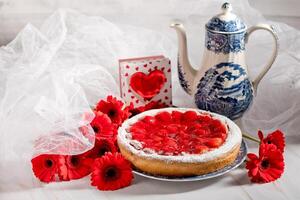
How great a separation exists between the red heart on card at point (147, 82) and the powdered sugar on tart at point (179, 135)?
74 mm

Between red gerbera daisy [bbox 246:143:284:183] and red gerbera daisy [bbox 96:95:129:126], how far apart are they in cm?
23

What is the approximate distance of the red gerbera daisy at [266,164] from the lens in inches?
35.0

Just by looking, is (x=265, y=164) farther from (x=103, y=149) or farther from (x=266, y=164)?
(x=103, y=149)

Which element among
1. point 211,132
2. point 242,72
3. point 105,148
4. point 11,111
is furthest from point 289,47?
point 11,111

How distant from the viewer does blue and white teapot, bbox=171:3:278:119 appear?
0.98 m

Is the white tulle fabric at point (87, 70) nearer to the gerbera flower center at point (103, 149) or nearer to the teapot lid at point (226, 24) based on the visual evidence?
the gerbera flower center at point (103, 149)

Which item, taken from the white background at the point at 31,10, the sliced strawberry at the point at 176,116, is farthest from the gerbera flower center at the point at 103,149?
the white background at the point at 31,10

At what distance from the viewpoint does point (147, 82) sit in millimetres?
1053

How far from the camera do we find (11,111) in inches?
36.5

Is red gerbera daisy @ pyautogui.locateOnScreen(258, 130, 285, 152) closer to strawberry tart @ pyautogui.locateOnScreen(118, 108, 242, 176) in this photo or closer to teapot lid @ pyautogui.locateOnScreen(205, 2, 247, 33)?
strawberry tart @ pyautogui.locateOnScreen(118, 108, 242, 176)

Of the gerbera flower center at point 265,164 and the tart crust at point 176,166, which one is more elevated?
the tart crust at point 176,166

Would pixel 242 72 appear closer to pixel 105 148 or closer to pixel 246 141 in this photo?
pixel 246 141

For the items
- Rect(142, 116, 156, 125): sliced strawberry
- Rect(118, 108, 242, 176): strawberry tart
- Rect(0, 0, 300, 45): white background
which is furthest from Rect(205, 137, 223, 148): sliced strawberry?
Rect(0, 0, 300, 45): white background

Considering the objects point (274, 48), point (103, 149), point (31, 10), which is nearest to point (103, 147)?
point (103, 149)
